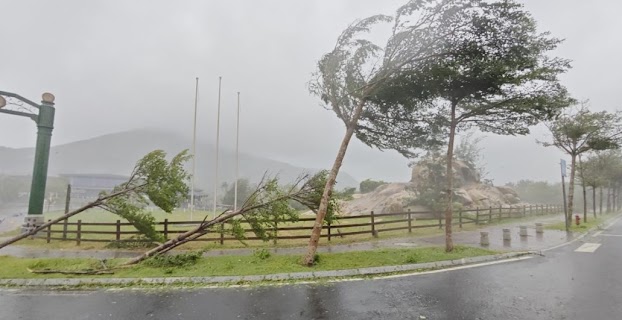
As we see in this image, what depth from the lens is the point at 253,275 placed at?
360 inches

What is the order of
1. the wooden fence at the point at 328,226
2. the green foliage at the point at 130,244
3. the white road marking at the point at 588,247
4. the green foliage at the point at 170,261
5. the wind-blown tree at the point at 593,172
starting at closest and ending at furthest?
the green foliage at the point at 170,261, the white road marking at the point at 588,247, the green foliage at the point at 130,244, the wooden fence at the point at 328,226, the wind-blown tree at the point at 593,172

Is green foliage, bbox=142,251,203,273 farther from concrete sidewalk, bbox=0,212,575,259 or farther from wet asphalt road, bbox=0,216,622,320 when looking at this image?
wet asphalt road, bbox=0,216,622,320

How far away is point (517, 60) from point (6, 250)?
66.5 ft

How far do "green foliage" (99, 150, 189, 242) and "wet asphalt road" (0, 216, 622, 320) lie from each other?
366 cm

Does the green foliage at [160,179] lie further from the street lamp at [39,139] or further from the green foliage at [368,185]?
the green foliage at [368,185]

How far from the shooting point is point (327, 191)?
1090cm

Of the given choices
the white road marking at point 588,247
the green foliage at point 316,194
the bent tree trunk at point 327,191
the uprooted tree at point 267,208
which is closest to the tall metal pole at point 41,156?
the uprooted tree at point 267,208

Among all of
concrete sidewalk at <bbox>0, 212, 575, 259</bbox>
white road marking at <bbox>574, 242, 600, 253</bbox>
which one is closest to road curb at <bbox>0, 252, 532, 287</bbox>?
concrete sidewalk at <bbox>0, 212, 575, 259</bbox>

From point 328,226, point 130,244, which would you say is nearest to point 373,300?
point 328,226

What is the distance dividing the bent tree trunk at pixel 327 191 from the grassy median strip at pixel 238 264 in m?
0.42

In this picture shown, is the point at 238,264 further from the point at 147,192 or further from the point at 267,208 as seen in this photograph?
the point at 147,192

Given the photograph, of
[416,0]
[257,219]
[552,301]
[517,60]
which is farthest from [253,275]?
[517,60]

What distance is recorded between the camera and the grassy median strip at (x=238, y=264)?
9414 mm

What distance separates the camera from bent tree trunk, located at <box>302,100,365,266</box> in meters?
10.4
